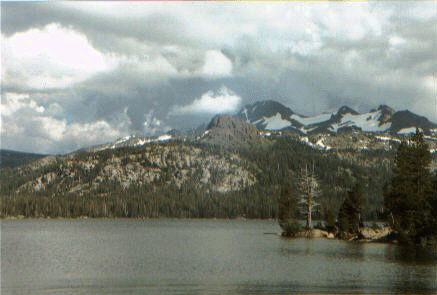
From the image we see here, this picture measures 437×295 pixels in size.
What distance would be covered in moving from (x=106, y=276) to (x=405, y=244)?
6411 cm

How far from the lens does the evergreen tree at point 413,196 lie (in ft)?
330

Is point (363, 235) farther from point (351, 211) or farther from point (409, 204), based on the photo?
point (409, 204)

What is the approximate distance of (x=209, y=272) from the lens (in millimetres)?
61938

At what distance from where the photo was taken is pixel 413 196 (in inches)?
3979

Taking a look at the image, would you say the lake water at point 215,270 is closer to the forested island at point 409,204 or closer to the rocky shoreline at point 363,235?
the forested island at point 409,204

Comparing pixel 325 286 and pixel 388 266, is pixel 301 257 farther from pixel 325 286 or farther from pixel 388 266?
pixel 325 286

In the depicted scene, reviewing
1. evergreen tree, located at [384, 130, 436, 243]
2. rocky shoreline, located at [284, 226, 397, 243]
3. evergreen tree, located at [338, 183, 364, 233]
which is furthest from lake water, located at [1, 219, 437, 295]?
evergreen tree, located at [338, 183, 364, 233]

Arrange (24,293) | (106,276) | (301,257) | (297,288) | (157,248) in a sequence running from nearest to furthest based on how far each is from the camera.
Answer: (24,293) < (297,288) < (106,276) < (301,257) < (157,248)

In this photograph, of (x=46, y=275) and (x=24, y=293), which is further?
(x=46, y=275)

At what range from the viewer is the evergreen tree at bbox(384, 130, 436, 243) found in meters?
100

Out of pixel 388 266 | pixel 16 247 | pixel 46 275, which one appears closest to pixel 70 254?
pixel 16 247

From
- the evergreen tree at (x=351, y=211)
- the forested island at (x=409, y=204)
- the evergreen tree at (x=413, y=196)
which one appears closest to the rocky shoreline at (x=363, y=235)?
the forested island at (x=409, y=204)

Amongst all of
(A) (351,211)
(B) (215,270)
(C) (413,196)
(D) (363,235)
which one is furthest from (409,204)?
(B) (215,270)

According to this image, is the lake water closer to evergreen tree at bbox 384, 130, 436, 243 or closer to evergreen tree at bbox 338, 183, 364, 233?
evergreen tree at bbox 384, 130, 436, 243
